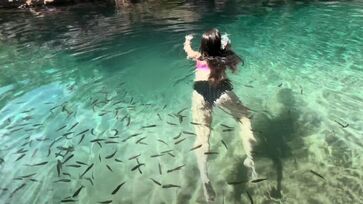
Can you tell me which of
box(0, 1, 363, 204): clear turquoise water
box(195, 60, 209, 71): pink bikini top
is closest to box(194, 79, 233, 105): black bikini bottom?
box(195, 60, 209, 71): pink bikini top

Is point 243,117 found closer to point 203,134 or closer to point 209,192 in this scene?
point 203,134

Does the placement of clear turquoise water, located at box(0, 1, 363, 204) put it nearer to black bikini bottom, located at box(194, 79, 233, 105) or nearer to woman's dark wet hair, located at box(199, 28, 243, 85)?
black bikini bottom, located at box(194, 79, 233, 105)

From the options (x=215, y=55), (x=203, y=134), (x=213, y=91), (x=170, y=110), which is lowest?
(x=170, y=110)

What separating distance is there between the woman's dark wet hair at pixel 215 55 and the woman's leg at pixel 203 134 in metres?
0.63

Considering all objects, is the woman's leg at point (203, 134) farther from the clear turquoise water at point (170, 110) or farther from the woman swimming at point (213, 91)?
the clear turquoise water at point (170, 110)

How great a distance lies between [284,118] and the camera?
11.1 meters

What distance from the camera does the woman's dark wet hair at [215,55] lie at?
28.0 ft

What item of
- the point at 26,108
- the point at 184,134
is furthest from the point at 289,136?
the point at 26,108

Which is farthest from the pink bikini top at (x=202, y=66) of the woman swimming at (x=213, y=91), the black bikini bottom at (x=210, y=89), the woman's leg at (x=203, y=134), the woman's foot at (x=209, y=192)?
the woman's foot at (x=209, y=192)

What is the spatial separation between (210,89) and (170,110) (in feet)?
12.2

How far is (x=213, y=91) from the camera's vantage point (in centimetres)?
885

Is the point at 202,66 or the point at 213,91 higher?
the point at 202,66

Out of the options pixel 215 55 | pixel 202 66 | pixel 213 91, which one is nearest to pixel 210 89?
pixel 213 91

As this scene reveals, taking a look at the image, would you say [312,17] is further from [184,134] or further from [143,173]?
[143,173]
